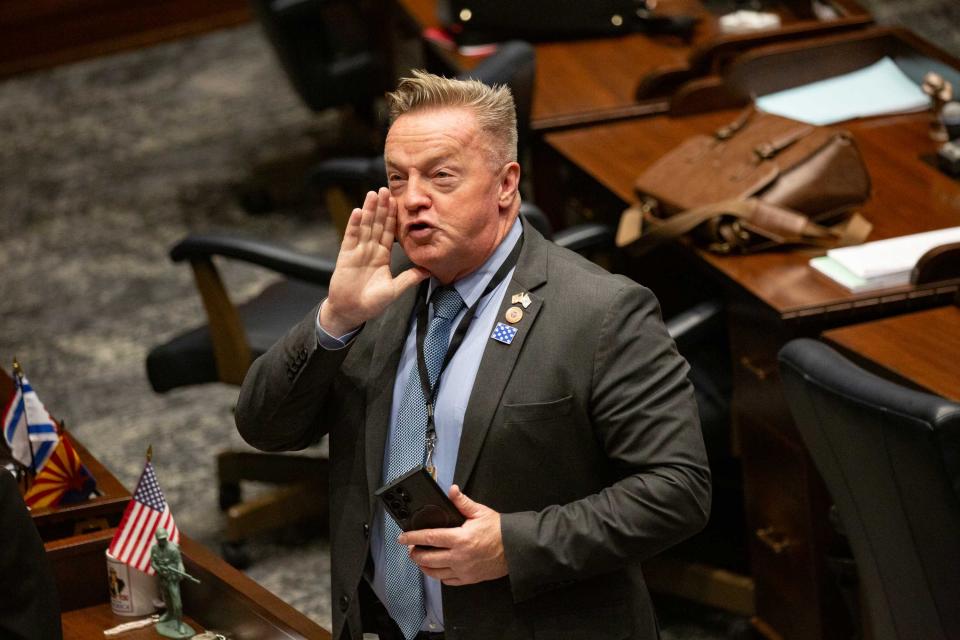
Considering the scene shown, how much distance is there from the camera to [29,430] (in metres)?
2.82

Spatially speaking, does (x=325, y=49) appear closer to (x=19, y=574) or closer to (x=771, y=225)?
(x=771, y=225)

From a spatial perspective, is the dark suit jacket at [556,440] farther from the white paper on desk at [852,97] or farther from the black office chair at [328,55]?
the black office chair at [328,55]

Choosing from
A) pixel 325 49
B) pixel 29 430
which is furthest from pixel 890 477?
pixel 325 49

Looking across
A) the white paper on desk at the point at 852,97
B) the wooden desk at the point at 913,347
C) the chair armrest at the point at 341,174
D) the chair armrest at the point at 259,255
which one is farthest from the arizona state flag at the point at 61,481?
the white paper on desk at the point at 852,97

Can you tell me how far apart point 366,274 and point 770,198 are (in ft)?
4.38

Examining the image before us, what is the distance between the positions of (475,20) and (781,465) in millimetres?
1914

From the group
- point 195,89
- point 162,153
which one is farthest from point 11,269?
point 195,89

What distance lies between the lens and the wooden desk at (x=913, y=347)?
2.65m

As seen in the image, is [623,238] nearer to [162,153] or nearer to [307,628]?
[307,628]

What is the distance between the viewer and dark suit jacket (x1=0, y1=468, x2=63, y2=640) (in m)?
1.97

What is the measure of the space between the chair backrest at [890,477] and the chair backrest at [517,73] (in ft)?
4.42

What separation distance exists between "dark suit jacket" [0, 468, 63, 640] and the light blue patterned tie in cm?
47

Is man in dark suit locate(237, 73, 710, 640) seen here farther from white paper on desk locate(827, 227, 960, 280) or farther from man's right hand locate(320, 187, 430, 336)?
white paper on desk locate(827, 227, 960, 280)

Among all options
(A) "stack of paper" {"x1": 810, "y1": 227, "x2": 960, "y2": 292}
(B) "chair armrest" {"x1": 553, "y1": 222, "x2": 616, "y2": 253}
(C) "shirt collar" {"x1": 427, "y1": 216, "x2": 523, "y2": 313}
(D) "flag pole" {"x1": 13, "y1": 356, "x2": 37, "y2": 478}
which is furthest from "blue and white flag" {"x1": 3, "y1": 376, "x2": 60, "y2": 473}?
(A) "stack of paper" {"x1": 810, "y1": 227, "x2": 960, "y2": 292}
